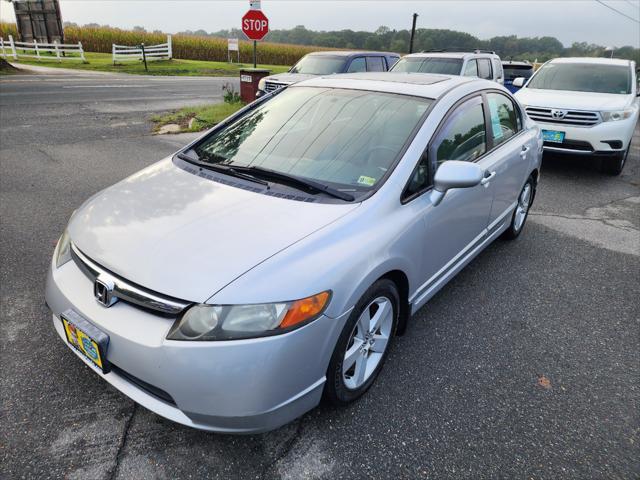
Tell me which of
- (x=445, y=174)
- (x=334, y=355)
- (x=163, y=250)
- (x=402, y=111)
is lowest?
(x=334, y=355)

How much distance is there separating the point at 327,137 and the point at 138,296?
1.53m

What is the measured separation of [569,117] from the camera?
22.4 feet

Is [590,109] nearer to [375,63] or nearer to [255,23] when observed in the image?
[375,63]

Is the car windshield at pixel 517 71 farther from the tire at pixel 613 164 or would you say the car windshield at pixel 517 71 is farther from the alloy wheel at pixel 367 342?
the alloy wheel at pixel 367 342

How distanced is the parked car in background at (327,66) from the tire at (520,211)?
263 inches

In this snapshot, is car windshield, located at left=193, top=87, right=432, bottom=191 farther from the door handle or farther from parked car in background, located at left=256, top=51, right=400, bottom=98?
parked car in background, located at left=256, top=51, right=400, bottom=98

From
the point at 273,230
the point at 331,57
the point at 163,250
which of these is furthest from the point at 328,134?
the point at 331,57

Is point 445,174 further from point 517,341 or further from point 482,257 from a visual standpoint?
point 482,257

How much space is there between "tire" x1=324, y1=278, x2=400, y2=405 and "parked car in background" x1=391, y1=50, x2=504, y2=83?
793 centimetres

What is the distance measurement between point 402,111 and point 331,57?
8779 mm

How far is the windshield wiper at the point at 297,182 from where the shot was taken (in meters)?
2.39

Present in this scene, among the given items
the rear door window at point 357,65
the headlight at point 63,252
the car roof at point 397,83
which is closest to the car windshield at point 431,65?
the rear door window at point 357,65

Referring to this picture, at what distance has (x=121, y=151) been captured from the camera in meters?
Answer: 7.26

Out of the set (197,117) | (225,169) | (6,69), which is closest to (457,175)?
(225,169)
